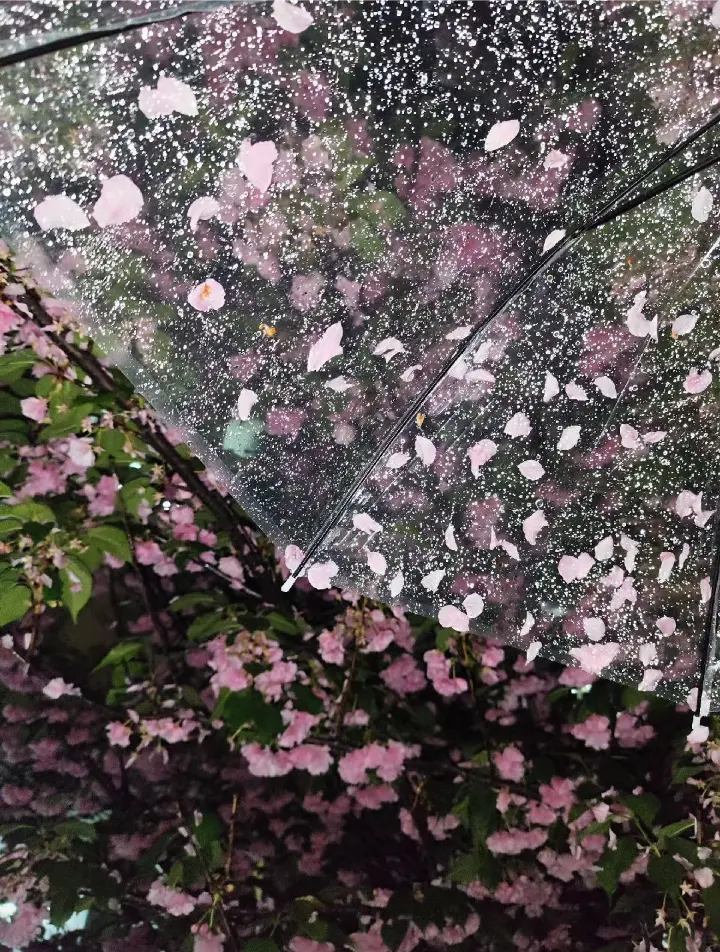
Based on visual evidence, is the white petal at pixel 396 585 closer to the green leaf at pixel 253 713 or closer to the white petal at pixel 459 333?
the white petal at pixel 459 333

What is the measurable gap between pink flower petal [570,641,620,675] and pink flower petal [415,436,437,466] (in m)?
0.23

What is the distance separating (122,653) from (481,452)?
3.26 ft

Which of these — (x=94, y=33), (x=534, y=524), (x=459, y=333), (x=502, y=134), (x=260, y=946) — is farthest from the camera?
(x=260, y=946)

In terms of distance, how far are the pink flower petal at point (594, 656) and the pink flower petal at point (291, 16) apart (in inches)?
22.1

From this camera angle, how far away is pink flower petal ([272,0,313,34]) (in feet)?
1.51

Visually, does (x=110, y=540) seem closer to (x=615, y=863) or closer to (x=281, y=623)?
(x=281, y=623)

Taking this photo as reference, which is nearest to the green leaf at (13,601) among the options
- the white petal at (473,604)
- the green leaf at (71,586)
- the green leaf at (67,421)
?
the green leaf at (71,586)

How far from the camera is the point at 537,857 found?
146 centimetres

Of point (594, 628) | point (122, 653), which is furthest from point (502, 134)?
point (122, 653)

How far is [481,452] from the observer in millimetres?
700

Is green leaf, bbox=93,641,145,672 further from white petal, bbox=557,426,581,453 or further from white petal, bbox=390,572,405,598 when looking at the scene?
white petal, bbox=557,426,581,453

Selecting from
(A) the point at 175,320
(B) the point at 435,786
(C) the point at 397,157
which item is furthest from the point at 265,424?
(B) the point at 435,786

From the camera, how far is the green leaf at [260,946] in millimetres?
1280

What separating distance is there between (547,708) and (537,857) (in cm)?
28
